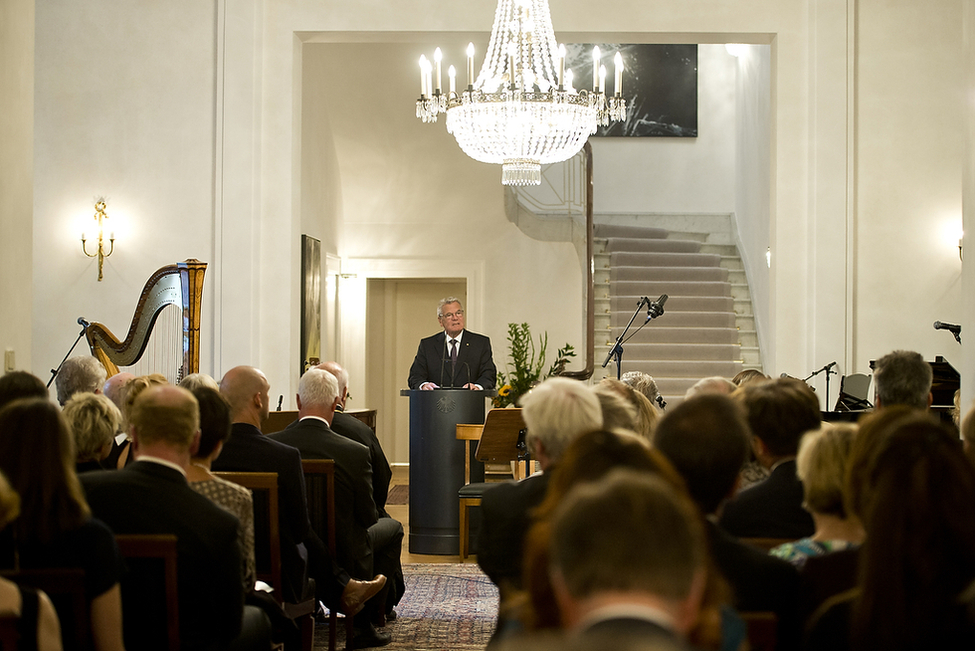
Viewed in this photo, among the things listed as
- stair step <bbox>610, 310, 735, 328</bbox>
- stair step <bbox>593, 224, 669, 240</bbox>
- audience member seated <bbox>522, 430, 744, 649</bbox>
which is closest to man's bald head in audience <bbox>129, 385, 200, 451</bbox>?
audience member seated <bbox>522, 430, 744, 649</bbox>

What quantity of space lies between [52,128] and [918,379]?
19.7ft

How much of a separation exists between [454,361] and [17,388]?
4.15m

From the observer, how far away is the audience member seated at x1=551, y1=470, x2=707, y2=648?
1078mm


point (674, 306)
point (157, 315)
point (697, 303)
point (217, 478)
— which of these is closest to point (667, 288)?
point (674, 306)

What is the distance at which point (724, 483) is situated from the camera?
213 centimetres

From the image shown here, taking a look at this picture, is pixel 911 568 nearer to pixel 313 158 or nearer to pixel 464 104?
pixel 464 104

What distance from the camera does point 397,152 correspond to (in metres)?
11.0

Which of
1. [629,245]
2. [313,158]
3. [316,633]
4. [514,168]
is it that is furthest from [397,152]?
[316,633]

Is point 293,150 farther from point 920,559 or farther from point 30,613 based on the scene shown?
point 920,559

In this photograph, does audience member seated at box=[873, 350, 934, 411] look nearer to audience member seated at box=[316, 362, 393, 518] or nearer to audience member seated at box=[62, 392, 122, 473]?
audience member seated at box=[316, 362, 393, 518]

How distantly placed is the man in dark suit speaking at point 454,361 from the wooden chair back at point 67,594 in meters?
4.89

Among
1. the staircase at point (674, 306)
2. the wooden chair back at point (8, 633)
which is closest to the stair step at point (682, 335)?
the staircase at point (674, 306)

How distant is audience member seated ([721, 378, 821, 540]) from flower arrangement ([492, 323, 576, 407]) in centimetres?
693

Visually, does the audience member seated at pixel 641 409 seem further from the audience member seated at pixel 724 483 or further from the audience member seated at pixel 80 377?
the audience member seated at pixel 80 377
